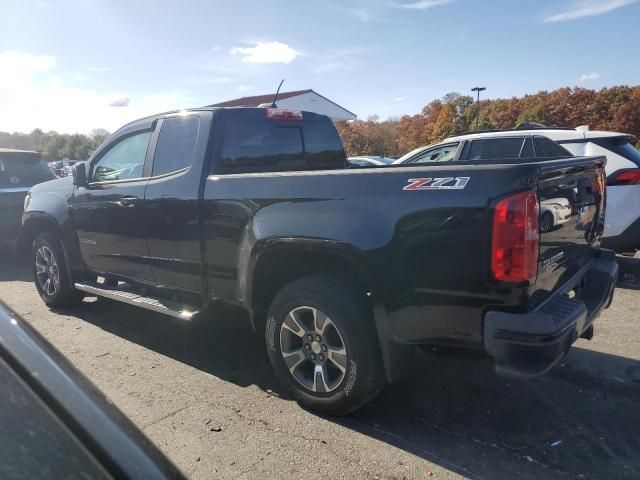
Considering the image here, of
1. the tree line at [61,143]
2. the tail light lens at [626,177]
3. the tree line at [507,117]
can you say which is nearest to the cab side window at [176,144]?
the tail light lens at [626,177]

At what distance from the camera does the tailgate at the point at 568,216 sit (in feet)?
8.32

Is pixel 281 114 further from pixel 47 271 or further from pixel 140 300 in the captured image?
pixel 47 271

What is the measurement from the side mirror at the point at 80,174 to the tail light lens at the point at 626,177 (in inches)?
234

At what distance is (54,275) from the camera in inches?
214

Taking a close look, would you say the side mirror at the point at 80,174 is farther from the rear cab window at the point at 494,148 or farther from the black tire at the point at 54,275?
the rear cab window at the point at 494,148

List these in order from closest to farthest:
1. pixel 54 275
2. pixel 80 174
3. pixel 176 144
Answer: pixel 176 144
pixel 80 174
pixel 54 275

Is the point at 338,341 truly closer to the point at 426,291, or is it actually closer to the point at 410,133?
the point at 426,291

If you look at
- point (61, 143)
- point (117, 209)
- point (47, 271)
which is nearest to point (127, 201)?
point (117, 209)

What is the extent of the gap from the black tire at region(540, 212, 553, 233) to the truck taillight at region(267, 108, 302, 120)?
2547mm

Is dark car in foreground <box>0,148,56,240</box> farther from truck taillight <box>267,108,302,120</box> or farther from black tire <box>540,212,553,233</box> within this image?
black tire <box>540,212,553,233</box>

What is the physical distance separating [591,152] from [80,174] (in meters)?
5.93

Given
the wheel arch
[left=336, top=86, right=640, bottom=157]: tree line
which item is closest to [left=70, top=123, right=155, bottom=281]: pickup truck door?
the wheel arch

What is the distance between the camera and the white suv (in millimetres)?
5750

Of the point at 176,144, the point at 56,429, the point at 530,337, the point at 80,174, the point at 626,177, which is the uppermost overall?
the point at 176,144
